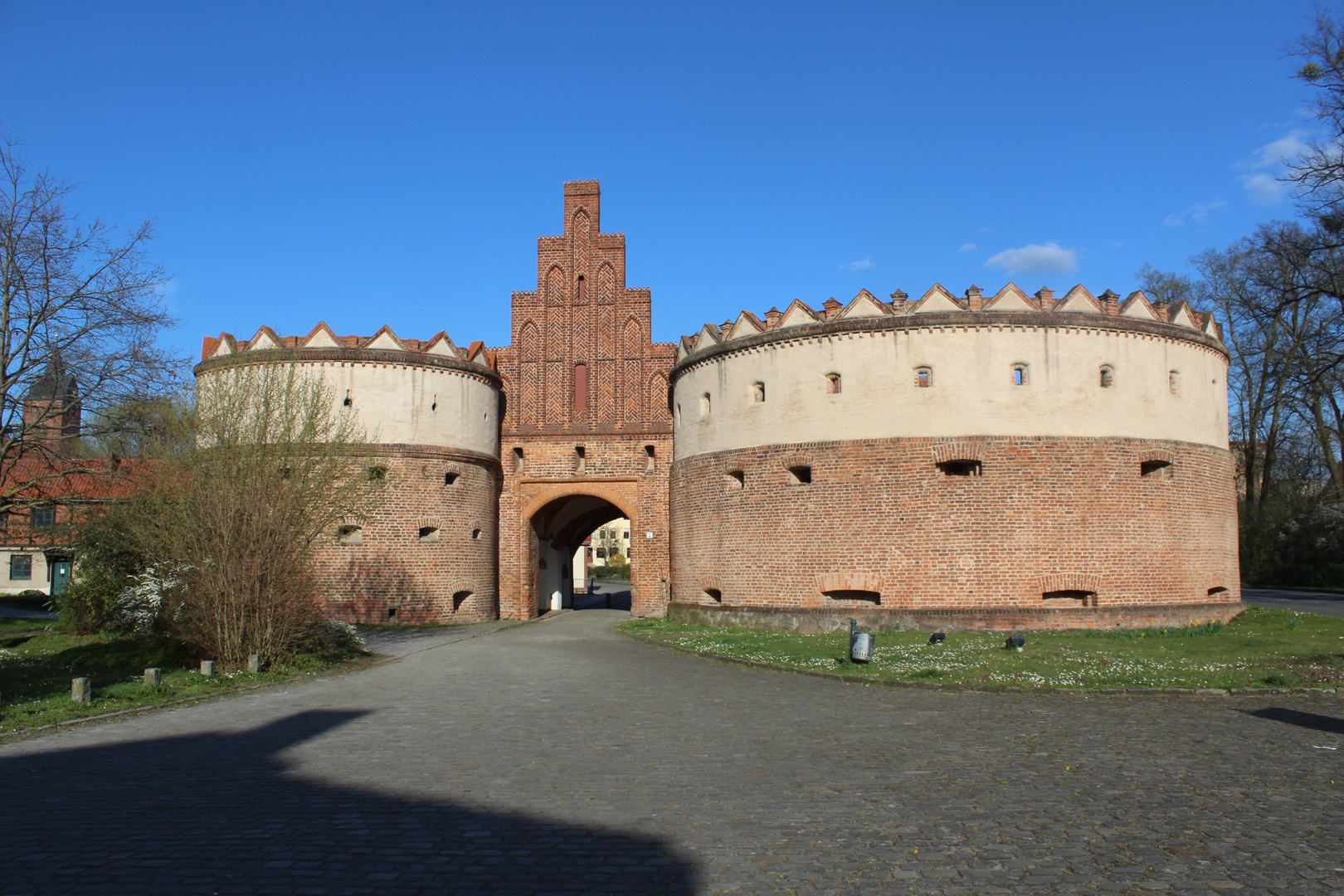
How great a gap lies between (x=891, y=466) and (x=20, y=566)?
42.2m

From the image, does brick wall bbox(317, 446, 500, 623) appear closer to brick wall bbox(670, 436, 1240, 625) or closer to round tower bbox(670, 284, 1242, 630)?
round tower bbox(670, 284, 1242, 630)

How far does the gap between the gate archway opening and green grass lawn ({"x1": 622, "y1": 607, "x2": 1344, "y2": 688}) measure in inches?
346

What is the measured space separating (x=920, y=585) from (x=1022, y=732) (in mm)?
9683

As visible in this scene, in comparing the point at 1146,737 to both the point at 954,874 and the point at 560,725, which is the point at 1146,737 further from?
the point at 560,725

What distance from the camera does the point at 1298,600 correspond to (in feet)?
92.2

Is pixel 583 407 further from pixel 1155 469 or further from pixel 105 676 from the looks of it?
pixel 105 676

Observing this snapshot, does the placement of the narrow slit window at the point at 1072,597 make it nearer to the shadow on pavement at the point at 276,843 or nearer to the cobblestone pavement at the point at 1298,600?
the cobblestone pavement at the point at 1298,600

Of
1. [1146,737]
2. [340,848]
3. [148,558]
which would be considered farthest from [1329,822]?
[148,558]

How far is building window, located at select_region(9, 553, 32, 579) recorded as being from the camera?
1660 inches

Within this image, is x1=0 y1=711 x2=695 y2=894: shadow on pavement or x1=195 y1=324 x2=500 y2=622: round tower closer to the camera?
x1=0 y1=711 x2=695 y2=894: shadow on pavement

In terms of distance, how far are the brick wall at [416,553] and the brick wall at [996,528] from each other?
8491 millimetres

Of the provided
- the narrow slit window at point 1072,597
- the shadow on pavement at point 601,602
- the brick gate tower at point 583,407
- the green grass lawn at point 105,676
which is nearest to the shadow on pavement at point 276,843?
the green grass lawn at point 105,676

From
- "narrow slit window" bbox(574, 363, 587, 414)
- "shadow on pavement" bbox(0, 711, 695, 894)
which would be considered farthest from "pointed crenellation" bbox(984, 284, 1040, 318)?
"shadow on pavement" bbox(0, 711, 695, 894)

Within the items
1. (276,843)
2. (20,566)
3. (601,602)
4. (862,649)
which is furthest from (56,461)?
(20,566)
